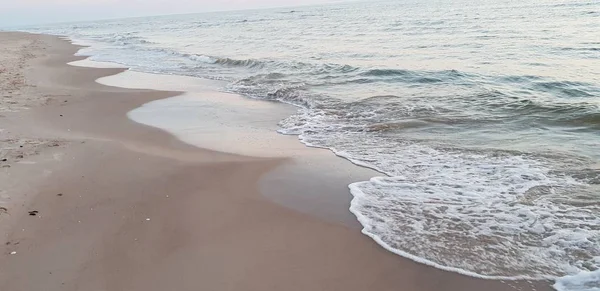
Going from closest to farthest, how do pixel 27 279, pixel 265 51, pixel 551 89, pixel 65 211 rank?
pixel 27 279 → pixel 65 211 → pixel 551 89 → pixel 265 51

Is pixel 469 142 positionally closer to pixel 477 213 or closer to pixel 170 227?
pixel 477 213

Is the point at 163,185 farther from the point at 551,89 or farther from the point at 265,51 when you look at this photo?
the point at 265,51

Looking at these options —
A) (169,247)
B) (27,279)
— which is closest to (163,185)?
(169,247)

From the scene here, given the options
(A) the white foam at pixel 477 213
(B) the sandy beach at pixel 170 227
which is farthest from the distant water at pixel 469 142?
(B) the sandy beach at pixel 170 227

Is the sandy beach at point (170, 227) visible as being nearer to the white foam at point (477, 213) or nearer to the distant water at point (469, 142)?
the white foam at point (477, 213)

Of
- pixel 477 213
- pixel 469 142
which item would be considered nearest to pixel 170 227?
pixel 477 213

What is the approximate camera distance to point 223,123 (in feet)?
25.3

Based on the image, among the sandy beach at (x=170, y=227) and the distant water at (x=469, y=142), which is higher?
the distant water at (x=469, y=142)

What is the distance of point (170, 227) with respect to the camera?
151 inches

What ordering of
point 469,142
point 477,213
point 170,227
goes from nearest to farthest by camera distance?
point 170,227 → point 477,213 → point 469,142

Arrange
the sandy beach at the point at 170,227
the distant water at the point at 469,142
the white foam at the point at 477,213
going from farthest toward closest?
the distant water at the point at 469,142 → the white foam at the point at 477,213 → the sandy beach at the point at 170,227

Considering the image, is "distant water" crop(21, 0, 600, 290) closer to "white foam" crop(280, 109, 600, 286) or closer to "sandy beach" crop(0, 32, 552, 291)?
"white foam" crop(280, 109, 600, 286)

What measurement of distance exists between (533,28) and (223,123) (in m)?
19.2

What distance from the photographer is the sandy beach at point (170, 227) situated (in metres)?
3.08
